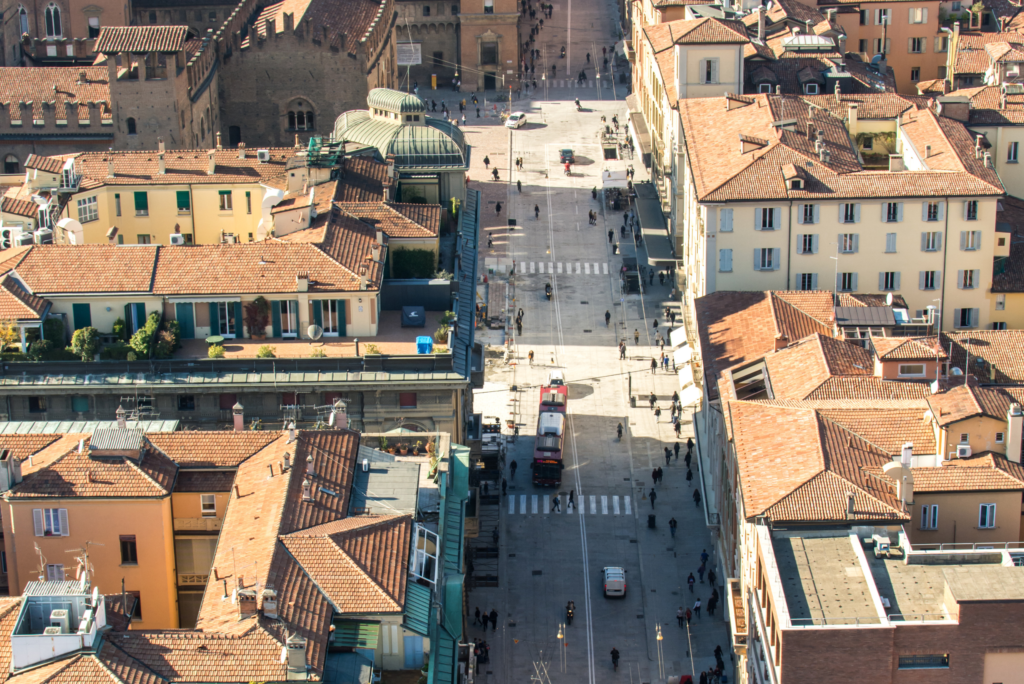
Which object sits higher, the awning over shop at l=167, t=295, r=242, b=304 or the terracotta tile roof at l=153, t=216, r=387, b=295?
the terracotta tile roof at l=153, t=216, r=387, b=295

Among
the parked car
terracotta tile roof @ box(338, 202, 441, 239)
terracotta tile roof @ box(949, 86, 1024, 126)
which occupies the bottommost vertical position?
the parked car

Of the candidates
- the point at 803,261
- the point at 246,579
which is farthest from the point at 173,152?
the point at 246,579

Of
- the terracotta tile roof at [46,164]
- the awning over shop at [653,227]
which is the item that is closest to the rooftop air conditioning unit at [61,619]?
the terracotta tile roof at [46,164]

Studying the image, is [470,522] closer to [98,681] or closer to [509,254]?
[98,681]

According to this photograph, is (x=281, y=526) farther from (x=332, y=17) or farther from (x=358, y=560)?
(x=332, y=17)

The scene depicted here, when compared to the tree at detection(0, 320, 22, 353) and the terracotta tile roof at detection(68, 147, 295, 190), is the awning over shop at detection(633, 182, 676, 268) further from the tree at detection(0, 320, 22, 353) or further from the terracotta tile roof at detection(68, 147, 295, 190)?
the tree at detection(0, 320, 22, 353)

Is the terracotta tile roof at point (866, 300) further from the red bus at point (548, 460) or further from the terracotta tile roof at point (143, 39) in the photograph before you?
the terracotta tile roof at point (143, 39)

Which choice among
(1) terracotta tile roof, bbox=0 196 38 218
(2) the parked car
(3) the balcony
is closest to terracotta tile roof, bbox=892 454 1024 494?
(2) the parked car
